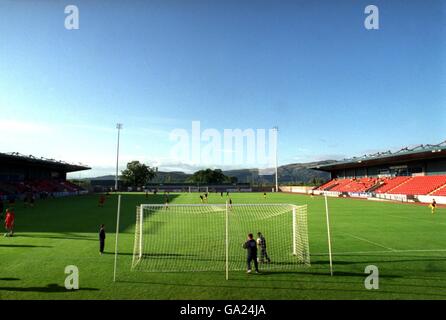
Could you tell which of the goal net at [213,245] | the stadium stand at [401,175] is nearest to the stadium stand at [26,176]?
the goal net at [213,245]

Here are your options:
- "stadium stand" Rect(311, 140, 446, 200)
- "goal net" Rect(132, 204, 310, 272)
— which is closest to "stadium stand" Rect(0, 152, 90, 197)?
"goal net" Rect(132, 204, 310, 272)

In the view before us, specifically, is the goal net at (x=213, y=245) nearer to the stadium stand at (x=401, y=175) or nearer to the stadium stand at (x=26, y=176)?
the stadium stand at (x=401, y=175)

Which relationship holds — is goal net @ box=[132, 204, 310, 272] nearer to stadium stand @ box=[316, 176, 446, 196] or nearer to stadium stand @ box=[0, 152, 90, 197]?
stadium stand @ box=[316, 176, 446, 196]

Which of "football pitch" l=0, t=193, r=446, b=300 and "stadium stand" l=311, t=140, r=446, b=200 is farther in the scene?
"stadium stand" l=311, t=140, r=446, b=200

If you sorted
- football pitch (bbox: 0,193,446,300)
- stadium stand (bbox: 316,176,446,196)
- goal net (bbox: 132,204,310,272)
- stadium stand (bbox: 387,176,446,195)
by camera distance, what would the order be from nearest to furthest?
football pitch (bbox: 0,193,446,300), goal net (bbox: 132,204,310,272), stadium stand (bbox: 316,176,446,196), stadium stand (bbox: 387,176,446,195)

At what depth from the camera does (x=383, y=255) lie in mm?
14125

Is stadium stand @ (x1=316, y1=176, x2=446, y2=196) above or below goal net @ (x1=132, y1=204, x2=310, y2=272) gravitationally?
above

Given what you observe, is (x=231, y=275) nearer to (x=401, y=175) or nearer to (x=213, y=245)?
(x=213, y=245)

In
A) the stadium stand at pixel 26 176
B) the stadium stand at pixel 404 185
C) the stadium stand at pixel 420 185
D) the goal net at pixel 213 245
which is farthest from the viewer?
the stadium stand at pixel 26 176

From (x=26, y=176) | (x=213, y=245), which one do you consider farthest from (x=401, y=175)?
(x=26, y=176)

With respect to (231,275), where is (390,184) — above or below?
above

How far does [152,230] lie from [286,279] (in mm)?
12019

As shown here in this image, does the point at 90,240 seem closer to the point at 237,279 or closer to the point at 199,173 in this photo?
the point at 237,279
